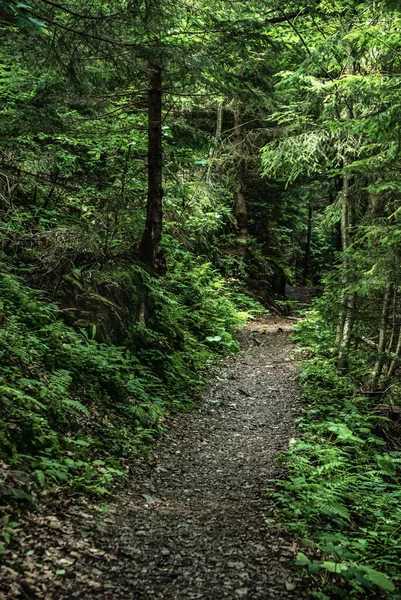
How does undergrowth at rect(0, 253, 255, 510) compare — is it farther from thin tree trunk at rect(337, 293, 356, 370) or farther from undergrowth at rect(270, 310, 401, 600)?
thin tree trunk at rect(337, 293, 356, 370)

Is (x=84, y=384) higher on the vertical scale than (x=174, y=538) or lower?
higher

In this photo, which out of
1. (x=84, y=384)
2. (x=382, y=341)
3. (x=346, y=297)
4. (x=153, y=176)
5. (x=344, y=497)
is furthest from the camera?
(x=346, y=297)

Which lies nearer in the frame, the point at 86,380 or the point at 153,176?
the point at 86,380

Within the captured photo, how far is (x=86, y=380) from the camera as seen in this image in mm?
6762

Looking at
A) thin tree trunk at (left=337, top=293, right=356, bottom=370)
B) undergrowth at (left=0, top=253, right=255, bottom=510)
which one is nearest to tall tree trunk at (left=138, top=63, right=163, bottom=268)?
undergrowth at (left=0, top=253, right=255, bottom=510)

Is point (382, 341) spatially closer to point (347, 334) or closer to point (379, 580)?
point (347, 334)

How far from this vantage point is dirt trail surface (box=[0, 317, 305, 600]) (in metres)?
3.38

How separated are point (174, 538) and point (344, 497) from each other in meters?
2.26

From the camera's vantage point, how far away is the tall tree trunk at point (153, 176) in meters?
9.77

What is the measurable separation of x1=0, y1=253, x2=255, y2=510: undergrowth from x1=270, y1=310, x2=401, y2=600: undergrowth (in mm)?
2096

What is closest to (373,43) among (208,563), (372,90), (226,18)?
(372,90)

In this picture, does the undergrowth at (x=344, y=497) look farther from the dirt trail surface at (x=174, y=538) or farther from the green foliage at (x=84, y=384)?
the green foliage at (x=84, y=384)

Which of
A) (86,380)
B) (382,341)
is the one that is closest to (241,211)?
(382,341)

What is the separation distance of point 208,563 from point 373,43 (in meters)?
6.97
